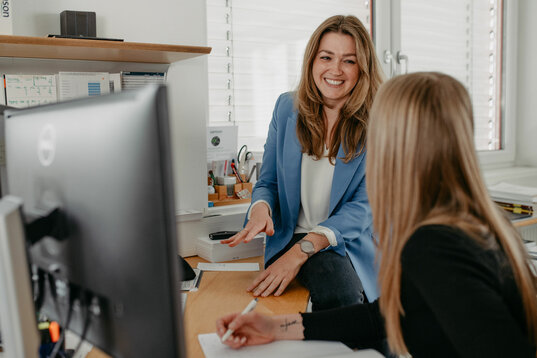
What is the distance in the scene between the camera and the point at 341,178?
1738 millimetres

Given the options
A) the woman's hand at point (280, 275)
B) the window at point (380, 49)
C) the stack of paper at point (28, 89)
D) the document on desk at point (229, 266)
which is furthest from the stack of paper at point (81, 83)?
the woman's hand at point (280, 275)

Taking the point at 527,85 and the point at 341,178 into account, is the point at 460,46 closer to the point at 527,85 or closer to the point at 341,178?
the point at 527,85

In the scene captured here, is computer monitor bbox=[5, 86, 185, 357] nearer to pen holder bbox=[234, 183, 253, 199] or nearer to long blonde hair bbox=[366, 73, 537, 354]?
long blonde hair bbox=[366, 73, 537, 354]

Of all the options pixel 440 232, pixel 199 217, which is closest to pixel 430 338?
pixel 440 232

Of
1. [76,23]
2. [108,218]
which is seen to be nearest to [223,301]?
[108,218]

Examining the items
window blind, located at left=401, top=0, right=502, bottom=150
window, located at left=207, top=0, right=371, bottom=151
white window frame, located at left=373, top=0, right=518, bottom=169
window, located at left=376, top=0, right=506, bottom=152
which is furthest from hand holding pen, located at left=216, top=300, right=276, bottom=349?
white window frame, located at left=373, top=0, right=518, bottom=169

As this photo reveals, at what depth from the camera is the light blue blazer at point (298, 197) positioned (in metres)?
1.67

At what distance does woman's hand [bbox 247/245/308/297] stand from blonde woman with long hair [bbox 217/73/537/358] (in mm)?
484

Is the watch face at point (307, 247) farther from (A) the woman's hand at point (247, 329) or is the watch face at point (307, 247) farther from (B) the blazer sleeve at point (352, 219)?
(A) the woman's hand at point (247, 329)

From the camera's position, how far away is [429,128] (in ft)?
2.77

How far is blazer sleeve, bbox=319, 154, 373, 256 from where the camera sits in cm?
164

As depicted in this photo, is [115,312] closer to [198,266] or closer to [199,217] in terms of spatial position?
[198,266]

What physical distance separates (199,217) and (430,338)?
125 centimetres

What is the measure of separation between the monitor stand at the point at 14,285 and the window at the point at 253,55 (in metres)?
1.71
